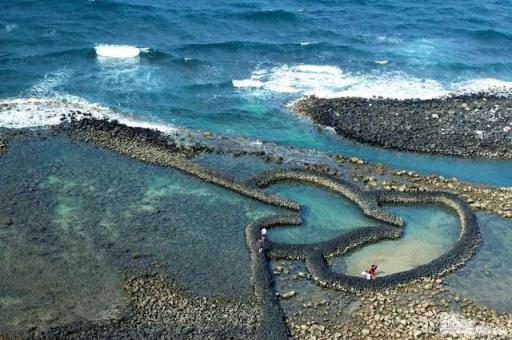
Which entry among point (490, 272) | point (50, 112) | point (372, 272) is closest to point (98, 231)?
point (372, 272)

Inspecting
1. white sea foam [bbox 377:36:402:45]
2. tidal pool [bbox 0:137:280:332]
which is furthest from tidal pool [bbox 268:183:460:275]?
white sea foam [bbox 377:36:402:45]

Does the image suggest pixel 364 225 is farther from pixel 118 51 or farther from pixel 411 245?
pixel 118 51

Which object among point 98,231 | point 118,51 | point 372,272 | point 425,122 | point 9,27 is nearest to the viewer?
point 372,272

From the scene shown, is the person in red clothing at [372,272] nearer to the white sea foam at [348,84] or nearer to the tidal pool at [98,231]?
the tidal pool at [98,231]

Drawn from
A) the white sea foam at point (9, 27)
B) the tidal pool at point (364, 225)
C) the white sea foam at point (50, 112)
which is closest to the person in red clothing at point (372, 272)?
the tidal pool at point (364, 225)

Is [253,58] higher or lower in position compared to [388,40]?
lower

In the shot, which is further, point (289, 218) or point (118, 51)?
point (118, 51)

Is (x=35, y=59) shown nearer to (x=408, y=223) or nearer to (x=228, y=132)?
(x=228, y=132)
